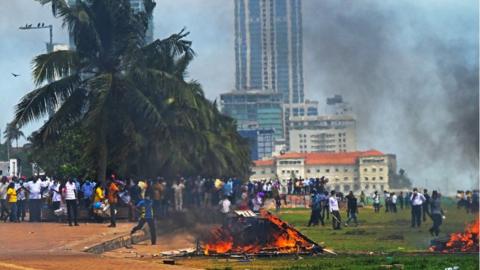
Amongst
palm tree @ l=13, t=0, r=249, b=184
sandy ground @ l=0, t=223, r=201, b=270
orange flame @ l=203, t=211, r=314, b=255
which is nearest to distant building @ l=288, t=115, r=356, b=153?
palm tree @ l=13, t=0, r=249, b=184

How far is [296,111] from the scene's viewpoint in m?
80.0

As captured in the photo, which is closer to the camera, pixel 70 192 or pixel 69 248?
pixel 69 248

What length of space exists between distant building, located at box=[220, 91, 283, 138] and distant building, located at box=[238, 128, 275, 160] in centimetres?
532

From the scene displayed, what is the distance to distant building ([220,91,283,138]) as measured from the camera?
7126 cm

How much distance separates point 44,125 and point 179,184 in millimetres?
7838

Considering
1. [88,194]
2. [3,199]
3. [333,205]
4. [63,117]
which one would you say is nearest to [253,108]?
[333,205]

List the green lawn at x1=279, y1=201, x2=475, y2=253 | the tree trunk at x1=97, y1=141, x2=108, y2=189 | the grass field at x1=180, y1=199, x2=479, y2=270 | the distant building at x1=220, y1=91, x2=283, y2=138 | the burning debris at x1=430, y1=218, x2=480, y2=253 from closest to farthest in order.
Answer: the grass field at x1=180, y1=199, x2=479, y2=270, the burning debris at x1=430, y1=218, x2=480, y2=253, the green lawn at x1=279, y1=201, x2=475, y2=253, the tree trunk at x1=97, y1=141, x2=108, y2=189, the distant building at x1=220, y1=91, x2=283, y2=138

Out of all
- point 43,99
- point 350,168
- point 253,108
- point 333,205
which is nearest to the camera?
point 43,99

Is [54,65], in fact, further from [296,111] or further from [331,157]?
[296,111]

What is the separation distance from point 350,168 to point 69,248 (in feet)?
158

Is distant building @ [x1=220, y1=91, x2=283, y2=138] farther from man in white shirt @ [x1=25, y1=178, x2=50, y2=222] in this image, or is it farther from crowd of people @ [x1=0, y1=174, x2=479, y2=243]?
man in white shirt @ [x1=25, y1=178, x2=50, y2=222]

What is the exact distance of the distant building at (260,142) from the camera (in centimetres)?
9212

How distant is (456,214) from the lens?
1674 inches

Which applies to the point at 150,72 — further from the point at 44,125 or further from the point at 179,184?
the point at 179,184
